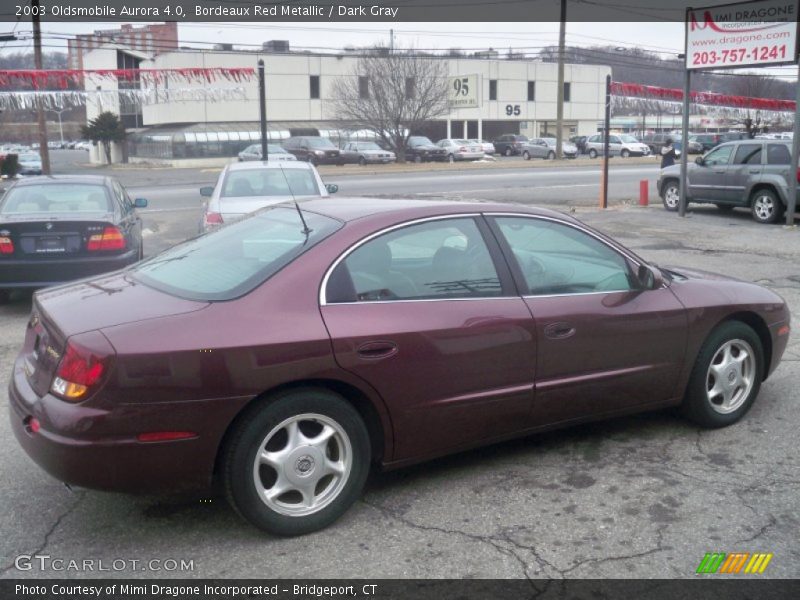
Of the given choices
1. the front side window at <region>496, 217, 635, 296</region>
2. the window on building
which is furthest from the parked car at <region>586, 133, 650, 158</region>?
the front side window at <region>496, 217, 635, 296</region>

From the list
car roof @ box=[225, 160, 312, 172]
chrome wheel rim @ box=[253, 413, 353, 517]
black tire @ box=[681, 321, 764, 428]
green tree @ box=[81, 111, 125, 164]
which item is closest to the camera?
chrome wheel rim @ box=[253, 413, 353, 517]

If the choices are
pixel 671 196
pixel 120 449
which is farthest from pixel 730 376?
pixel 671 196

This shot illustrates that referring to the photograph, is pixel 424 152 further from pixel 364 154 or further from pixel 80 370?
pixel 80 370

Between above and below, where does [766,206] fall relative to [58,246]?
above

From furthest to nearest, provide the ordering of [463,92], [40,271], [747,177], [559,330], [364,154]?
[463,92]
[364,154]
[747,177]
[40,271]
[559,330]

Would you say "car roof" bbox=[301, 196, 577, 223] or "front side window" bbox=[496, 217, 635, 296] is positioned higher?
"car roof" bbox=[301, 196, 577, 223]

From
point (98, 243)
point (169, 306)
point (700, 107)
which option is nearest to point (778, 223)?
point (700, 107)

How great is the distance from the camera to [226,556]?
3.87 meters

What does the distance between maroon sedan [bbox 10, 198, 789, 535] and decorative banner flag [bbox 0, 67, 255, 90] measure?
2377cm

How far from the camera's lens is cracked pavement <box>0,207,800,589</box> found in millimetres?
3812

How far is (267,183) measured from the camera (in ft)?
42.3

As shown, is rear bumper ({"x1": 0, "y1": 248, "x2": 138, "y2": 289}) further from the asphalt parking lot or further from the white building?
the white building

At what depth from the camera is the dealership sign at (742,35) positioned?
17.3 m

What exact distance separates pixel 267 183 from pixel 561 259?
8547mm
